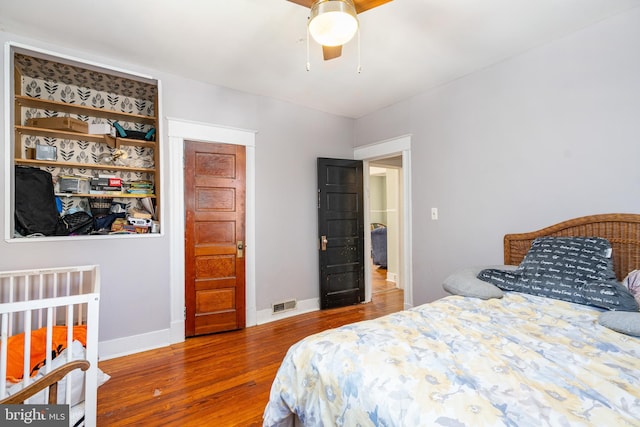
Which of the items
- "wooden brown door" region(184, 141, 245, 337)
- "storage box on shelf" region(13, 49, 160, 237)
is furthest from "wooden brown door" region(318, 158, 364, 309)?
"storage box on shelf" region(13, 49, 160, 237)

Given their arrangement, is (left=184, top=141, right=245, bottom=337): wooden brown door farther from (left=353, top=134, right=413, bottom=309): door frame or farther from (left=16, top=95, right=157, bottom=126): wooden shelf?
(left=353, top=134, right=413, bottom=309): door frame

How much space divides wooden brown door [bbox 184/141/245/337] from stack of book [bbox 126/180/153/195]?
0.36 metres

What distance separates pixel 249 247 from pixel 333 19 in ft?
8.10

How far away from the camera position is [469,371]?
1.01m

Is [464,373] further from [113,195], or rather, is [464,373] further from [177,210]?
[113,195]

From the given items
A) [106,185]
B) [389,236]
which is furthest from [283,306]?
[389,236]

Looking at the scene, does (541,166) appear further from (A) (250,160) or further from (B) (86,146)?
(B) (86,146)

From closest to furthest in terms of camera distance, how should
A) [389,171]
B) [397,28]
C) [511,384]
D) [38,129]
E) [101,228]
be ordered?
[511,384]
[397,28]
[38,129]
[101,228]
[389,171]

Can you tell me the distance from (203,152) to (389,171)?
3820 mm

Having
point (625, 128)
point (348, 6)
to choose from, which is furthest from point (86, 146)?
point (625, 128)

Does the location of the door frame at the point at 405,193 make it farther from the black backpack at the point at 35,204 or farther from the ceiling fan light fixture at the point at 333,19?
the black backpack at the point at 35,204

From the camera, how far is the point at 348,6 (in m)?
1.42

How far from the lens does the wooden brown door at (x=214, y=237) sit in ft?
9.83

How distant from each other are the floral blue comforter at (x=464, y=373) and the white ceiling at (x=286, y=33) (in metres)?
1.94
